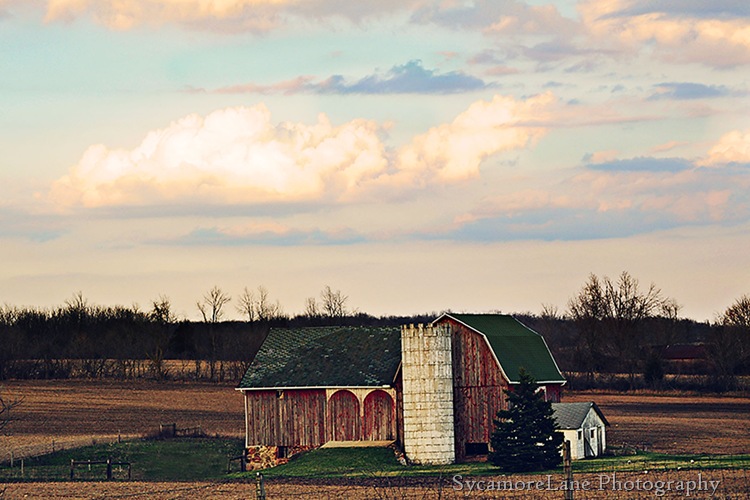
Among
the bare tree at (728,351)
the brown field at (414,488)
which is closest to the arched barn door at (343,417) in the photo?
the brown field at (414,488)

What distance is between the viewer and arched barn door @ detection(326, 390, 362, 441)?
5272 cm

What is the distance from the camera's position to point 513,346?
52.8 m

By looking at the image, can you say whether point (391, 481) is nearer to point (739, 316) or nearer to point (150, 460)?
point (150, 460)

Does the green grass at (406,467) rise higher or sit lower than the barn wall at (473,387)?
lower

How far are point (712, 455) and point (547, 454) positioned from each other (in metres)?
6.85

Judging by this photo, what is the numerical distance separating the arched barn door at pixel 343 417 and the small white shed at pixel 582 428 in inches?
334

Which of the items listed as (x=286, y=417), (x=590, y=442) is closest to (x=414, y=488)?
(x=590, y=442)

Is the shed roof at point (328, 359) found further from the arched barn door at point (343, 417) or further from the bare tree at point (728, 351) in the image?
the bare tree at point (728, 351)

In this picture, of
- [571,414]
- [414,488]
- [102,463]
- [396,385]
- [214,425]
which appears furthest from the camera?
[214,425]

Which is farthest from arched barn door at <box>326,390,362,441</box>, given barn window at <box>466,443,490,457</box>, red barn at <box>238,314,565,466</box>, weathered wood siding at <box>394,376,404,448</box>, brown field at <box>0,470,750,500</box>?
brown field at <box>0,470,750,500</box>

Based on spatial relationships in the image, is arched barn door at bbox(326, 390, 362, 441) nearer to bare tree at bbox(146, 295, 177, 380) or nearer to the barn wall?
the barn wall

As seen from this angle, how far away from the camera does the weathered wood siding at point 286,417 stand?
53.5m

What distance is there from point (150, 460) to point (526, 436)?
56.9 ft

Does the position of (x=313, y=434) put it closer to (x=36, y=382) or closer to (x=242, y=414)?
(x=242, y=414)
